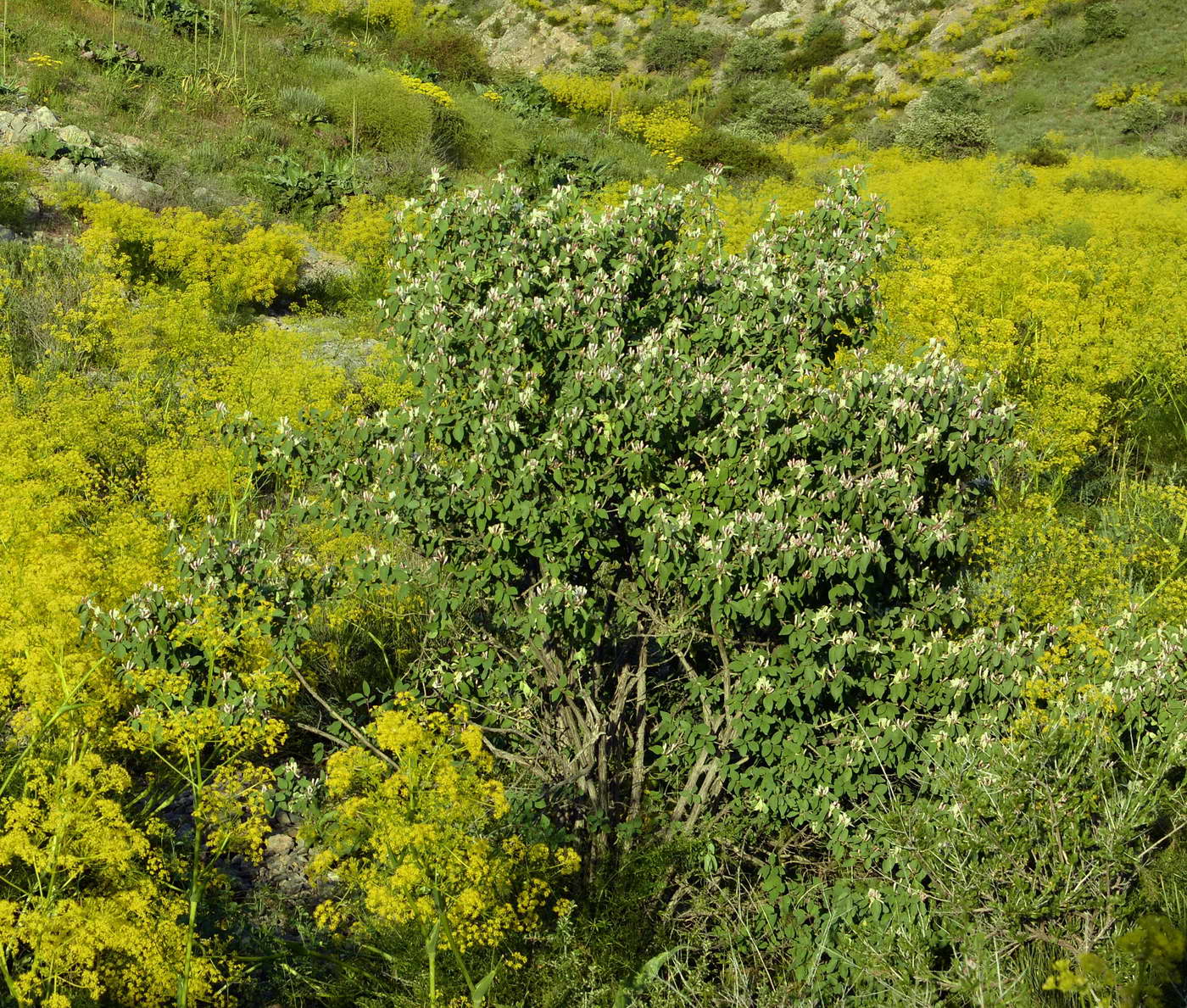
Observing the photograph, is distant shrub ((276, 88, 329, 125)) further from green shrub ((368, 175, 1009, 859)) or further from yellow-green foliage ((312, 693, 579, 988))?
yellow-green foliage ((312, 693, 579, 988))

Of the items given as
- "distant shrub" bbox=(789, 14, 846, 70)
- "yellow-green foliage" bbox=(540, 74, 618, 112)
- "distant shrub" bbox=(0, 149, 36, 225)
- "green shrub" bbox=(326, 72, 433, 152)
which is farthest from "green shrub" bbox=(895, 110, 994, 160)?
"distant shrub" bbox=(0, 149, 36, 225)

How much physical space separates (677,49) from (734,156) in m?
24.6

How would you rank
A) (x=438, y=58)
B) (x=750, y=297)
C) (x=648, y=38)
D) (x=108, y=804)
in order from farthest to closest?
(x=648, y=38), (x=438, y=58), (x=750, y=297), (x=108, y=804)

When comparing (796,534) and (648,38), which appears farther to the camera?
(648,38)

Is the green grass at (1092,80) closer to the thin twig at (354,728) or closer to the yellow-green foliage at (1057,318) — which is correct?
the yellow-green foliage at (1057,318)

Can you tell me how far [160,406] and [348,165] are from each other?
9142mm

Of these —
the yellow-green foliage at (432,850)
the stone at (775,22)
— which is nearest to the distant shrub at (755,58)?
the stone at (775,22)

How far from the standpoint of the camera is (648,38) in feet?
159

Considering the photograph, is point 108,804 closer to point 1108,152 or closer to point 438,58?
point 438,58

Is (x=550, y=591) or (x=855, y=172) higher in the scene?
(x=855, y=172)

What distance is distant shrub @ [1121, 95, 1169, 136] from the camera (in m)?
31.3

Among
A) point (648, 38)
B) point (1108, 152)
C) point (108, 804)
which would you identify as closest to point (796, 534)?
point (108, 804)

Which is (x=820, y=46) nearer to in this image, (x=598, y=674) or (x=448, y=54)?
(x=448, y=54)

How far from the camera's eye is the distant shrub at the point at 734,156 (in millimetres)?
24406
